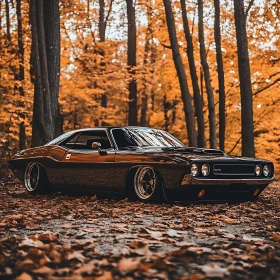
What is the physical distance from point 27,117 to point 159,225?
60.4ft

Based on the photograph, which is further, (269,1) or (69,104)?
(69,104)

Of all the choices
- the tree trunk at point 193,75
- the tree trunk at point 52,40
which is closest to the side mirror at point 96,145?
the tree trunk at point 52,40

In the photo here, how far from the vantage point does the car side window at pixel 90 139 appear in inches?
376

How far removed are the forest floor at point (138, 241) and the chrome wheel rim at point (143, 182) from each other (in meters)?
0.26

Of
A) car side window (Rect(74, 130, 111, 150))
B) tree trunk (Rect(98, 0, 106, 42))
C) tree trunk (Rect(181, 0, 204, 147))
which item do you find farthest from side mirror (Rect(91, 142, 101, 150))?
tree trunk (Rect(98, 0, 106, 42))

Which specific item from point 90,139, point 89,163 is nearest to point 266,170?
point 89,163

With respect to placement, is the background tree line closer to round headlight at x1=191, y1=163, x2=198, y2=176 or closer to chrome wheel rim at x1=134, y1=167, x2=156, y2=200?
chrome wheel rim at x1=134, y1=167, x2=156, y2=200

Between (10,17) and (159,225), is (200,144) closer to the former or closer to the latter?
(10,17)

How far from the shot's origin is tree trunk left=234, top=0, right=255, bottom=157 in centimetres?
1609

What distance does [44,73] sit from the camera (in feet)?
47.2

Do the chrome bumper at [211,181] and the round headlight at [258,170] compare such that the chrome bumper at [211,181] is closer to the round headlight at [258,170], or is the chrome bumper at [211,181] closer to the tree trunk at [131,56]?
the round headlight at [258,170]

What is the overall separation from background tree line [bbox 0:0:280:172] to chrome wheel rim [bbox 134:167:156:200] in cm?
633

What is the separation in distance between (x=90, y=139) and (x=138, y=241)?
4924mm

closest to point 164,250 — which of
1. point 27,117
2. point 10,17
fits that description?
point 27,117
